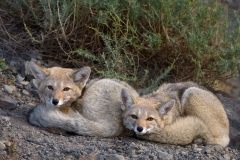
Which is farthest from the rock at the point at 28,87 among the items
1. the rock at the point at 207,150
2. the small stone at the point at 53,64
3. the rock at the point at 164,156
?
the rock at the point at 207,150

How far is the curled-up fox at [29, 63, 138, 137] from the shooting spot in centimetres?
618

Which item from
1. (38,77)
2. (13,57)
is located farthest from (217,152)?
(13,57)

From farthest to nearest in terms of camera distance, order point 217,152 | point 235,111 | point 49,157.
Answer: point 235,111, point 217,152, point 49,157

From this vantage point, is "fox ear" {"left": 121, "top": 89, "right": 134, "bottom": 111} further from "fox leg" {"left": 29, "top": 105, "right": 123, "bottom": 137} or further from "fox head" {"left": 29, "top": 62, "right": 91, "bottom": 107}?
"fox head" {"left": 29, "top": 62, "right": 91, "bottom": 107}

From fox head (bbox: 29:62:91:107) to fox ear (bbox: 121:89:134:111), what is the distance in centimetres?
65

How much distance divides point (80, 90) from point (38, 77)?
1.99ft

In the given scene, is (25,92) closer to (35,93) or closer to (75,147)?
(35,93)

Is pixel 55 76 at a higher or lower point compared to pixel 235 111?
higher

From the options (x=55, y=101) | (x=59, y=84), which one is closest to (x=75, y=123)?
(x=55, y=101)

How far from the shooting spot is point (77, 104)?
6.54 meters

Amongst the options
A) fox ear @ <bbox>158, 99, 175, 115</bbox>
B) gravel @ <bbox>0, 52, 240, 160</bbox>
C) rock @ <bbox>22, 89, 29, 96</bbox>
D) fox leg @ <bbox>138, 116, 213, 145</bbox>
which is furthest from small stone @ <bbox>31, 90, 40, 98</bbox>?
fox ear @ <bbox>158, 99, 175, 115</bbox>

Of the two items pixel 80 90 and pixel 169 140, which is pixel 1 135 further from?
pixel 169 140

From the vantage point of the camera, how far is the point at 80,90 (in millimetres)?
6672

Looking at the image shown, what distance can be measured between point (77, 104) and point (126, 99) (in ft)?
2.25
